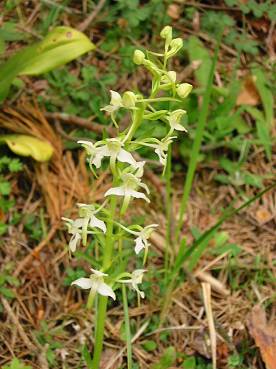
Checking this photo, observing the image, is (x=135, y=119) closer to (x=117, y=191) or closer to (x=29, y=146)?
(x=117, y=191)

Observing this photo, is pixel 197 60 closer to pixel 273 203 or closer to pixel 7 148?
pixel 273 203

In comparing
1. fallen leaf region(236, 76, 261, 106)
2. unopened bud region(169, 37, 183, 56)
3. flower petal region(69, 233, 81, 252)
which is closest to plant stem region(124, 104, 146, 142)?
unopened bud region(169, 37, 183, 56)

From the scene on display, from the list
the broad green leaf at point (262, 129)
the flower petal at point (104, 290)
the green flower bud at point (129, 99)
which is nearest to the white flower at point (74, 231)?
the flower petal at point (104, 290)

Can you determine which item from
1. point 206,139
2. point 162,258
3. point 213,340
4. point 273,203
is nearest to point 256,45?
point 206,139

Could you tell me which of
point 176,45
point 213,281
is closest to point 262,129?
point 213,281

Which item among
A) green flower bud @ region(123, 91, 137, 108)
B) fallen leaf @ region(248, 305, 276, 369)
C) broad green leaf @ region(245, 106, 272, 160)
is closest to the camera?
green flower bud @ region(123, 91, 137, 108)

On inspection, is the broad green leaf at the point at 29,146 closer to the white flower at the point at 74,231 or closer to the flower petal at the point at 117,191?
the white flower at the point at 74,231

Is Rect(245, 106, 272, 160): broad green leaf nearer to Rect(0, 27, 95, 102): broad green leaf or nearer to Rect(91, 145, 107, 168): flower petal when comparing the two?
Rect(0, 27, 95, 102): broad green leaf
